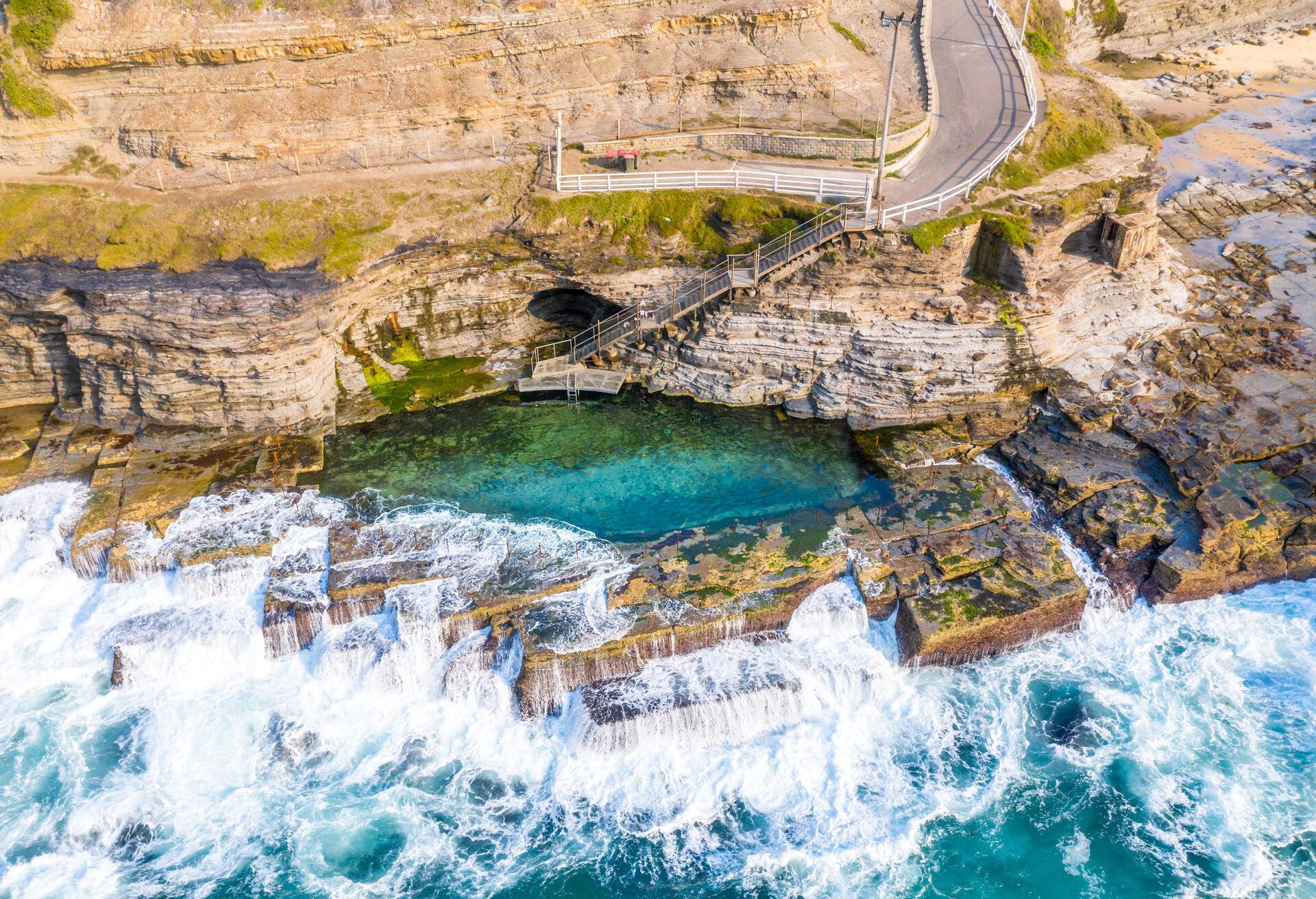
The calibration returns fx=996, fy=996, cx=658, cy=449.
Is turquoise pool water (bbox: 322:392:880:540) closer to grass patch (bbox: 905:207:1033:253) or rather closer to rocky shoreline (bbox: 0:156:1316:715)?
rocky shoreline (bbox: 0:156:1316:715)

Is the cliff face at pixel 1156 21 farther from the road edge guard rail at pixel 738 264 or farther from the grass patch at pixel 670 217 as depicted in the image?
the grass patch at pixel 670 217

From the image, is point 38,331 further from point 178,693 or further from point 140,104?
point 178,693

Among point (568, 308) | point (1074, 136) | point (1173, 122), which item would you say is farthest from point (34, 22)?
point (1173, 122)

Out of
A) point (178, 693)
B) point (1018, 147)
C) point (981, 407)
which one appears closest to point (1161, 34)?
point (1018, 147)

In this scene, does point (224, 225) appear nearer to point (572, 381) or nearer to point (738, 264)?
point (572, 381)

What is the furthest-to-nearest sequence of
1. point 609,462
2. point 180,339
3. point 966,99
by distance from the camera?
1. point 966,99
2. point 609,462
3. point 180,339

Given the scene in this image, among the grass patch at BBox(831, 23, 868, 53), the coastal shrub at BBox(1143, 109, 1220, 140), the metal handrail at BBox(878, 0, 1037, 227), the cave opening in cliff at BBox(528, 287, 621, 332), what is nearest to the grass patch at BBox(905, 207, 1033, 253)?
the metal handrail at BBox(878, 0, 1037, 227)

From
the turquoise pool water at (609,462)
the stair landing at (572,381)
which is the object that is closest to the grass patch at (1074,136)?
the turquoise pool water at (609,462)
